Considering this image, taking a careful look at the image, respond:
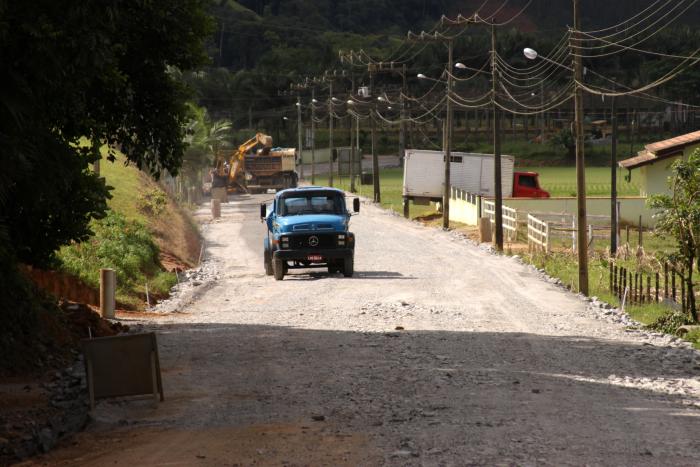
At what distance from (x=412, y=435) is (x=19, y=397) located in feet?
18.7

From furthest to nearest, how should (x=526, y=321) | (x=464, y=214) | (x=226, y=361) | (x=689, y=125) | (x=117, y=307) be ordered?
(x=689, y=125), (x=464, y=214), (x=117, y=307), (x=526, y=321), (x=226, y=361)

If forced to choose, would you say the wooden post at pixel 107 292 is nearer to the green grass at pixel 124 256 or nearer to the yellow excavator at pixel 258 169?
the green grass at pixel 124 256

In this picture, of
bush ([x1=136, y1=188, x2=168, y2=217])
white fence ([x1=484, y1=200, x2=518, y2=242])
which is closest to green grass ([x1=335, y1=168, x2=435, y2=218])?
white fence ([x1=484, y1=200, x2=518, y2=242])

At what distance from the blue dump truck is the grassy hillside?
11.4ft

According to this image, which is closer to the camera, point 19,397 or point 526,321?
point 19,397

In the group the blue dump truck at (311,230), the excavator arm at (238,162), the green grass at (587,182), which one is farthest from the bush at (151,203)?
the excavator arm at (238,162)

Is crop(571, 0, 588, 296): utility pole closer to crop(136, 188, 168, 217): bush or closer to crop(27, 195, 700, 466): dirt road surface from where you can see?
crop(27, 195, 700, 466): dirt road surface

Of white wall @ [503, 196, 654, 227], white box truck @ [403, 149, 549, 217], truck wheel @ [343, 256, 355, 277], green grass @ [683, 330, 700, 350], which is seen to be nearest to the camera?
green grass @ [683, 330, 700, 350]

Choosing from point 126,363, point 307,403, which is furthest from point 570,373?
point 126,363

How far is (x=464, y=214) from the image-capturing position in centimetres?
6262

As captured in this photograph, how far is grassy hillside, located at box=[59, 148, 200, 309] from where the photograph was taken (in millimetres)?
31094

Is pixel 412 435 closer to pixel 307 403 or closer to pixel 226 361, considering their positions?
Answer: pixel 307 403

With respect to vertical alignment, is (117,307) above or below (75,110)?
below

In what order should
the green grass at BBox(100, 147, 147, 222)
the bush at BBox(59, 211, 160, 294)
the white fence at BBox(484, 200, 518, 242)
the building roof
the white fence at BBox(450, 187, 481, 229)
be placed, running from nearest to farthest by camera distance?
the bush at BBox(59, 211, 160, 294) < the green grass at BBox(100, 147, 147, 222) < the white fence at BBox(484, 200, 518, 242) < the building roof < the white fence at BBox(450, 187, 481, 229)
